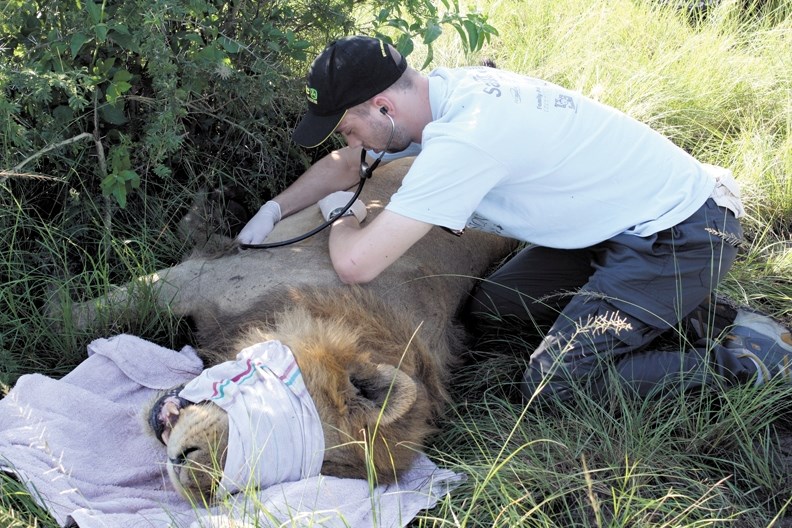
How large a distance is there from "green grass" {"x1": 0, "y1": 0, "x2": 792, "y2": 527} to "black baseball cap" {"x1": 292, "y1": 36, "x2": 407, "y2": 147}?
1.02m

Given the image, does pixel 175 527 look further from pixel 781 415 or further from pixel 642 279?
pixel 781 415

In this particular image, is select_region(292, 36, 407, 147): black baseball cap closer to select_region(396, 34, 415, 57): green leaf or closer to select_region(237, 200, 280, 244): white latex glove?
select_region(396, 34, 415, 57): green leaf

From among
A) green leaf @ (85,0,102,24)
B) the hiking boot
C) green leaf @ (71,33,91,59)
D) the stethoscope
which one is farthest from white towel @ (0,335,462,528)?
the hiking boot

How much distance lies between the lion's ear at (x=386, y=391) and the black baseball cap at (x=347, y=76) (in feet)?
3.37

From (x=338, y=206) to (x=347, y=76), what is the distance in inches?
26.5

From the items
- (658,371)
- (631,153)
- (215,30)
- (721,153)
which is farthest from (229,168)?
(721,153)

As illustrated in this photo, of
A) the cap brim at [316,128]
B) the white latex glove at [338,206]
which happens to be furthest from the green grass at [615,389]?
the cap brim at [316,128]

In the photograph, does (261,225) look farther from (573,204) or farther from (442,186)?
(573,204)

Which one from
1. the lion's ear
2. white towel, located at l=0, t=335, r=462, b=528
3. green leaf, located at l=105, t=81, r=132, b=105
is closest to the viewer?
white towel, located at l=0, t=335, r=462, b=528

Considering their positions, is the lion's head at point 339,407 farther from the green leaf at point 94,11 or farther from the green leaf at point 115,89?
the green leaf at point 94,11

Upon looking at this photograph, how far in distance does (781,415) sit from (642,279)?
2.46 ft

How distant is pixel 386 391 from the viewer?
2.97 metres

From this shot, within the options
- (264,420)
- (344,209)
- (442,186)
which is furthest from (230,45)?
(264,420)

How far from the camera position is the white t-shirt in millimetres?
3160
